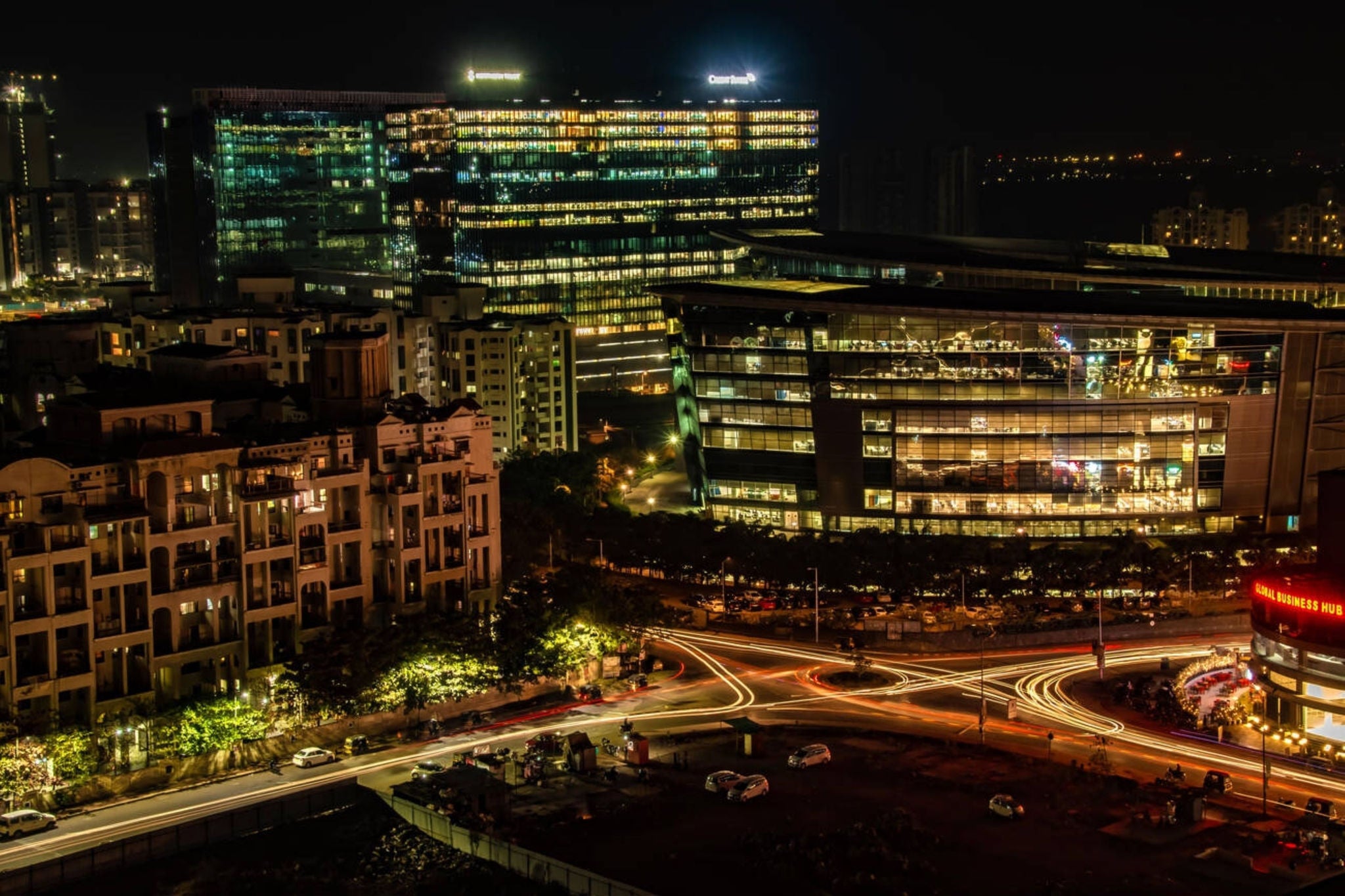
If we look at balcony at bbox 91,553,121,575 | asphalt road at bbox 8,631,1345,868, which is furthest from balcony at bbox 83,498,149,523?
asphalt road at bbox 8,631,1345,868

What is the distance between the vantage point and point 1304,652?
56000 millimetres

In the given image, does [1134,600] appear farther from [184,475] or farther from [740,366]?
[184,475]

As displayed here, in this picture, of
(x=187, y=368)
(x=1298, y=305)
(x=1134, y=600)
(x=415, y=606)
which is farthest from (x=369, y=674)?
(x=1298, y=305)

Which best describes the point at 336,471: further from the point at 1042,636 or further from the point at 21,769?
the point at 1042,636

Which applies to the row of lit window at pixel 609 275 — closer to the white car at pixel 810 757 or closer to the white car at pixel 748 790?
the white car at pixel 810 757

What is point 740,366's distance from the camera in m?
86.2

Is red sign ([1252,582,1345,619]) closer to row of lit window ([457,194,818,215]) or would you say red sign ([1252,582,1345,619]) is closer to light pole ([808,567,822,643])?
light pole ([808,567,822,643])

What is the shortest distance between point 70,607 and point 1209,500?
51440 mm

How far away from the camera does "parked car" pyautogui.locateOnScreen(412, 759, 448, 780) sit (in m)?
51.2

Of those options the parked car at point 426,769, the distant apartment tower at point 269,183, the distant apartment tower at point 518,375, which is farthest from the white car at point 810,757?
the distant apartment tower at point 269,183

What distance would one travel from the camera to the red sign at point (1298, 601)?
55188 millimetres

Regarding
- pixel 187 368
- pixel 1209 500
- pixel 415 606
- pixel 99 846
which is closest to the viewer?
pixel 99 846

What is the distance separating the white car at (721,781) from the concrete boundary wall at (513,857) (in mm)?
6862

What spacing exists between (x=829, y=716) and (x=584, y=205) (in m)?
81.6
